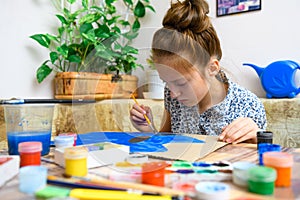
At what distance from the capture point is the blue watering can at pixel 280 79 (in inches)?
46.9

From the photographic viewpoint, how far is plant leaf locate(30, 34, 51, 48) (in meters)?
1.30

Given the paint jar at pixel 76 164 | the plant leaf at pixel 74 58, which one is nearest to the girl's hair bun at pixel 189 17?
the paint jar at pixel 76 164

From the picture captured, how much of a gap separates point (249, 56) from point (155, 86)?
71 cm

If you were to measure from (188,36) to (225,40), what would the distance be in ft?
2.48

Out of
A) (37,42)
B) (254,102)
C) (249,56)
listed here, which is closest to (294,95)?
(249,56)

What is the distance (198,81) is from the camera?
2.48 ft

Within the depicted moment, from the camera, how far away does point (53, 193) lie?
1.03 ft

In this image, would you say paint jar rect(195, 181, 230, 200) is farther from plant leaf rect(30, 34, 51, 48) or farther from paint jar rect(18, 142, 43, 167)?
plant leaf rect(30, 34, 51, 48)

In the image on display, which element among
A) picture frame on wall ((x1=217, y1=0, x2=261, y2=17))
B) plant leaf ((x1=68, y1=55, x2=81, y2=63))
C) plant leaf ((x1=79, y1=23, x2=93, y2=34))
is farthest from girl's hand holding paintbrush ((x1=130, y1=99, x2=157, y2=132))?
picture frame on wall ((x1=217, y1=0, x2=261, y2=17))

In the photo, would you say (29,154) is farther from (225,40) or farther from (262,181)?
(225,40)

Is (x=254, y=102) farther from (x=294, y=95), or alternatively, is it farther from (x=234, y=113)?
(x=294, y=95)

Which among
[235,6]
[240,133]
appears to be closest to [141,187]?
[240,133]

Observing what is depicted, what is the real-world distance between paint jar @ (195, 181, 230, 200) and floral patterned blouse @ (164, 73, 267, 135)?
55 centimetres

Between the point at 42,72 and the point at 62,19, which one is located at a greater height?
the point at 62,19
